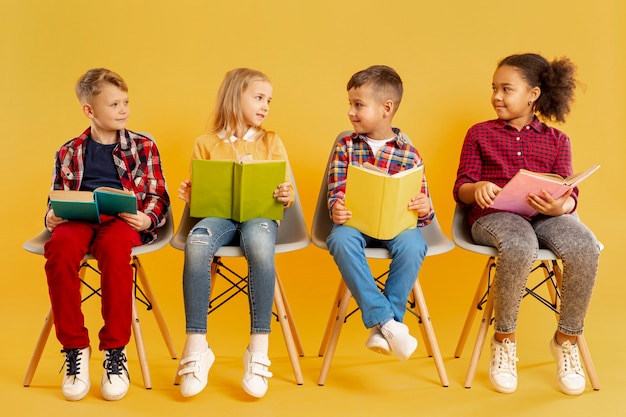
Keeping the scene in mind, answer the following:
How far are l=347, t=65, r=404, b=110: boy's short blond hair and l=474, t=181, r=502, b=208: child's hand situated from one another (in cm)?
45

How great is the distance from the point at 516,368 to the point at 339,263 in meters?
0.77

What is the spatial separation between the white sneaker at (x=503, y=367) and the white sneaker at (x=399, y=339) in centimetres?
36

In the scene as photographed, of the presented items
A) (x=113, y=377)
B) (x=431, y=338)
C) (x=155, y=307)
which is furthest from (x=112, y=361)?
(x=431, y=338)

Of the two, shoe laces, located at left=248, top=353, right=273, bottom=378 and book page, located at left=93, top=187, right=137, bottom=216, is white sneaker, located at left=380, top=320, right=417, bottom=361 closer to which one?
shoe laces, located at left=248, top=353, right=273, bottom=378

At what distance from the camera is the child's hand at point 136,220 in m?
2.75

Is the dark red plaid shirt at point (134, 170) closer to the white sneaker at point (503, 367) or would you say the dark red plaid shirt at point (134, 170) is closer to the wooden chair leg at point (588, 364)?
the white sneaker at point (503, 367)

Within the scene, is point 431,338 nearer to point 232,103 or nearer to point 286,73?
point 232,103

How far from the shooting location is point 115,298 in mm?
2613

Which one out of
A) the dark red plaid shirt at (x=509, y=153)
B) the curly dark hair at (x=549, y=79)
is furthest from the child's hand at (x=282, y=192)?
the curly dark hair at (x=549, y=79)

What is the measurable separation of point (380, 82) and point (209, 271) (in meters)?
0.90

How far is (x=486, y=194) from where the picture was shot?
111 inches

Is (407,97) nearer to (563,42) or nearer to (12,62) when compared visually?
(563,42)

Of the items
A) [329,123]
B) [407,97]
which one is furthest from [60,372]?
[407,97]

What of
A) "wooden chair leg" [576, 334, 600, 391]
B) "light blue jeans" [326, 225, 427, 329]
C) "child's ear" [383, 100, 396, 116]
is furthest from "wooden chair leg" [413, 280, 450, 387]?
"child's ear" [383, 100, 396, 116]
